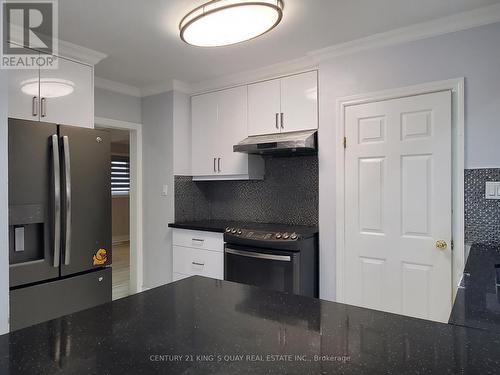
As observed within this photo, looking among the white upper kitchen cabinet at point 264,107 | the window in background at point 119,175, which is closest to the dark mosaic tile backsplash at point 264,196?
the white upper kitchen cabinet at point 264,107

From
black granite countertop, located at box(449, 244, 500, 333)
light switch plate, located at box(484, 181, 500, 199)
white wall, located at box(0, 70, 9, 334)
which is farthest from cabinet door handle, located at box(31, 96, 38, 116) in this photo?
light switch plate, located at box(484, 181, 500, 199)

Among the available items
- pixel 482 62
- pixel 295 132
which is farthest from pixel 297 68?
pixel 482 62

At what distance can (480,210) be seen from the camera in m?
2.09

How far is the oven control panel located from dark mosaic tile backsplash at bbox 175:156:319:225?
563 mm

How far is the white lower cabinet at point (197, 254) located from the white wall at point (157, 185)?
0.53 feet

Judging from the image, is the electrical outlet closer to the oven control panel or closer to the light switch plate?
the oven control panel

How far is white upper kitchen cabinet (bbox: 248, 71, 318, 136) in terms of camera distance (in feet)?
9.29

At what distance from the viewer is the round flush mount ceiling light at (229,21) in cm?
165

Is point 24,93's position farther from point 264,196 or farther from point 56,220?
point 264,196

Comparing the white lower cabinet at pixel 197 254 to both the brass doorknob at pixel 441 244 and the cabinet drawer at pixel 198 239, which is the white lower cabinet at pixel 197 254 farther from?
the brass doorknob at pixel 441 244

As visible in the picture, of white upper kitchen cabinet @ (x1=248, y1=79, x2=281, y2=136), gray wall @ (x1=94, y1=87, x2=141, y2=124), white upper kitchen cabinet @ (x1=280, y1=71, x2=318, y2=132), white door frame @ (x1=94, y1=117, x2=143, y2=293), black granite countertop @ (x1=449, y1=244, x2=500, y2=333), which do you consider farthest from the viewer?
white door frame @ (x1=94, y1=117, x2=143, y2=293)

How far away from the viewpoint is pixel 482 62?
2094 millimetres

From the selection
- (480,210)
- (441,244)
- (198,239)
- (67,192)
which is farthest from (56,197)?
(480,210)

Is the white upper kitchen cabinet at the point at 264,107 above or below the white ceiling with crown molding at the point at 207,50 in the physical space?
below
